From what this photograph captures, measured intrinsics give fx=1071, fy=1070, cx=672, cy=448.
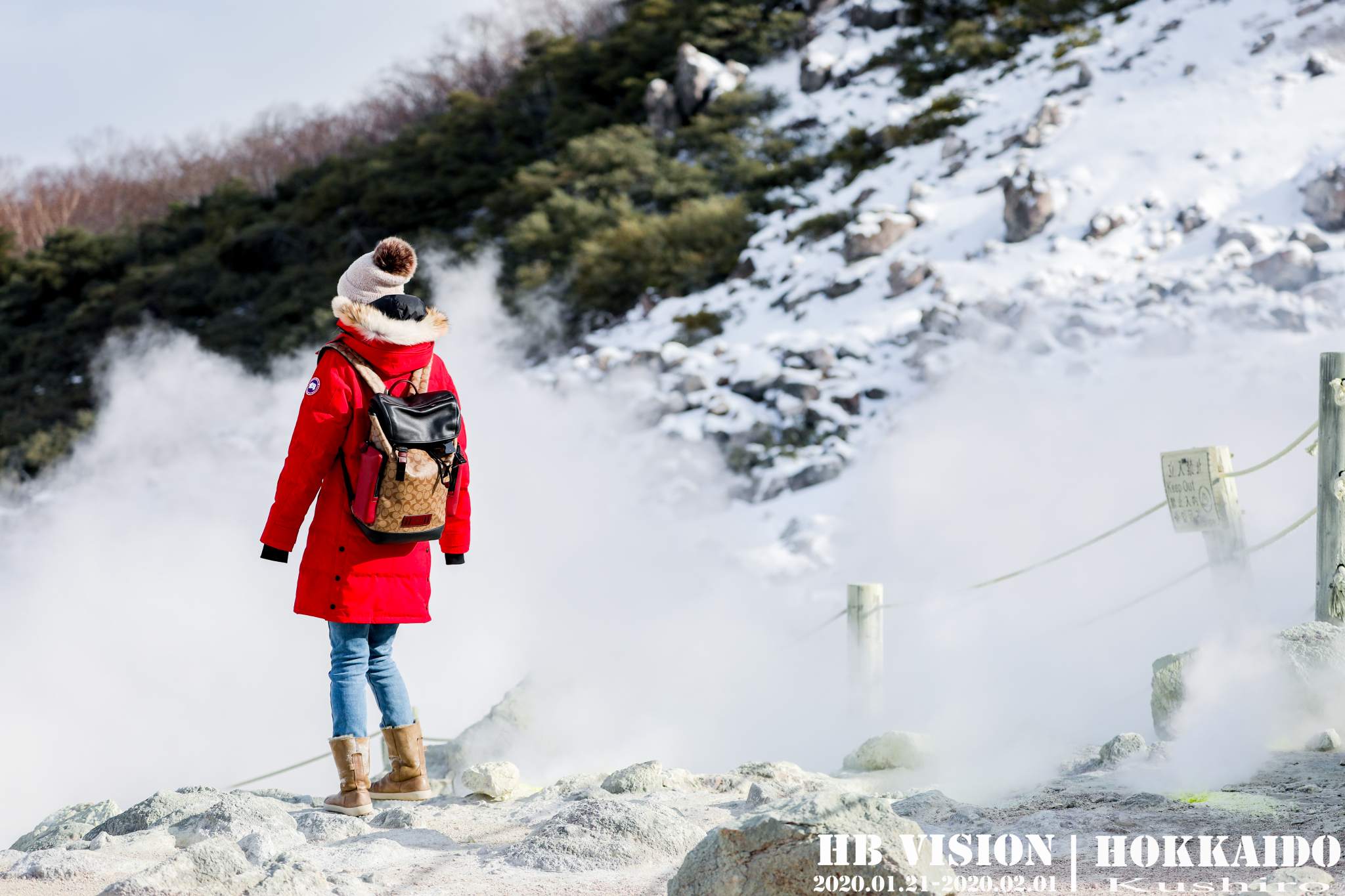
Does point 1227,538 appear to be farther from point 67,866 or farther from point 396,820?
point 67,866

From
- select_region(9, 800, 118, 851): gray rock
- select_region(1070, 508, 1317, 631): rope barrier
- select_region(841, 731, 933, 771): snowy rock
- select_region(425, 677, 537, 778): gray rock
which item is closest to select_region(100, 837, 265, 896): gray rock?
select_region(9, 800, 118, 851): gray rock

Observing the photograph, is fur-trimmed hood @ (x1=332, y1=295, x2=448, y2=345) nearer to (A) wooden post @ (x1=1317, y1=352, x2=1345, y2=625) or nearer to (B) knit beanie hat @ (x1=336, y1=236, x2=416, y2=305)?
(B) knit beanie hat @ (x1=336, y1=236, x2=416, y2=305)

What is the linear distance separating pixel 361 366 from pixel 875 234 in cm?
990

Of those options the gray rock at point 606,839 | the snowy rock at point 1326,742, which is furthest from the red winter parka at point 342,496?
the snowy rock at point 1326,742

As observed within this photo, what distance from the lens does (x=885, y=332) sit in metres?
10.5

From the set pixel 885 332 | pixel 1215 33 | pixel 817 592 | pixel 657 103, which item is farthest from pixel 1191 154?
pixel 657 103

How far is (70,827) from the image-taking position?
3324 mm

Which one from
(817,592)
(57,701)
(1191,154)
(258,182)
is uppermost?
(258,182)

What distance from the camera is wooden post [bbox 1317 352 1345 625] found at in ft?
11.7

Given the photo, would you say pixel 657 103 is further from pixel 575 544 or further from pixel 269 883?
pixel 269 883

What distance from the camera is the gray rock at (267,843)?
2.57 meters

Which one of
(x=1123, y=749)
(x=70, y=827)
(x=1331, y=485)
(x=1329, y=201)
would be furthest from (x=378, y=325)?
(x=1329, y=201)

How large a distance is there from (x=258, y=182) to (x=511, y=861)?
102ft

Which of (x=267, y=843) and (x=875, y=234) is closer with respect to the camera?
(x=267, y=843)
